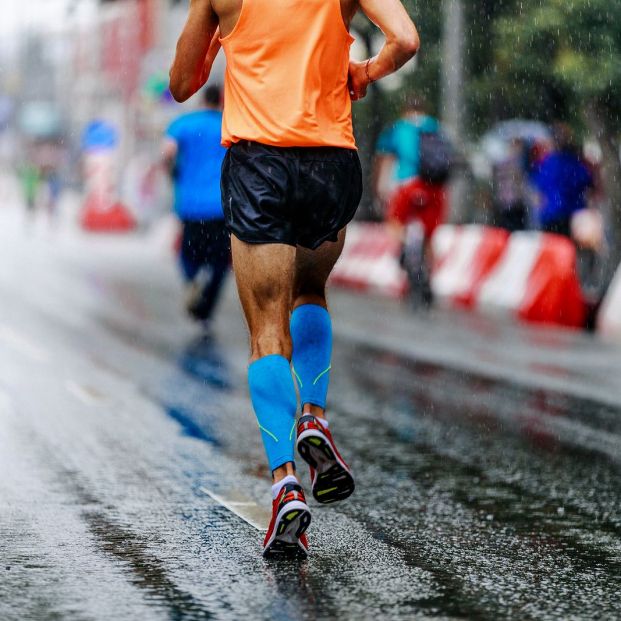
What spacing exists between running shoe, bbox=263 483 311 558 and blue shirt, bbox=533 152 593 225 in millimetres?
12351

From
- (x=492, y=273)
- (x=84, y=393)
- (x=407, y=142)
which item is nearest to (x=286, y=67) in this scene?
(x=84, y=393)

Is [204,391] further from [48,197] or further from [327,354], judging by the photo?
[48,197]

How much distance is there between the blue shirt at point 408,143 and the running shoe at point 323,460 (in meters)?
11.7

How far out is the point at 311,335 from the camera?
19.1 ft

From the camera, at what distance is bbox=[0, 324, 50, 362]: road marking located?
11.8m

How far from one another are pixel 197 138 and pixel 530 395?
14.5 ft

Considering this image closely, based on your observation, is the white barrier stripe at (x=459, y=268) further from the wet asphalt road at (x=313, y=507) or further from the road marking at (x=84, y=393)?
the road marking at (x=84, y=393)

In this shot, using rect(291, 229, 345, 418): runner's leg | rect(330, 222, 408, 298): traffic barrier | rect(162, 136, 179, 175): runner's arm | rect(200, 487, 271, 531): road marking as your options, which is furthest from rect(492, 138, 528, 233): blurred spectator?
rect(291, 229, 345, 418): runner's leg

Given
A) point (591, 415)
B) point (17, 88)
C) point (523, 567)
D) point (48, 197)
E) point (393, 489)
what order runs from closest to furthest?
point (523, 567) < point (393, 489) < point (591, 415) < point (48, 197) < point (17, 88)

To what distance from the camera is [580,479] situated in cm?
712

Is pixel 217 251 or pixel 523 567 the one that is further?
pixel 217 251

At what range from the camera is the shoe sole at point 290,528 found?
16.8 feet

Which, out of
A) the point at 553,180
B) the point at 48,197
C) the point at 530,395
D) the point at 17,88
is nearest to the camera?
the point at 530,395

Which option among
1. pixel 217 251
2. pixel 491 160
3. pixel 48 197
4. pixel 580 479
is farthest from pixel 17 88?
pixel 580 479
